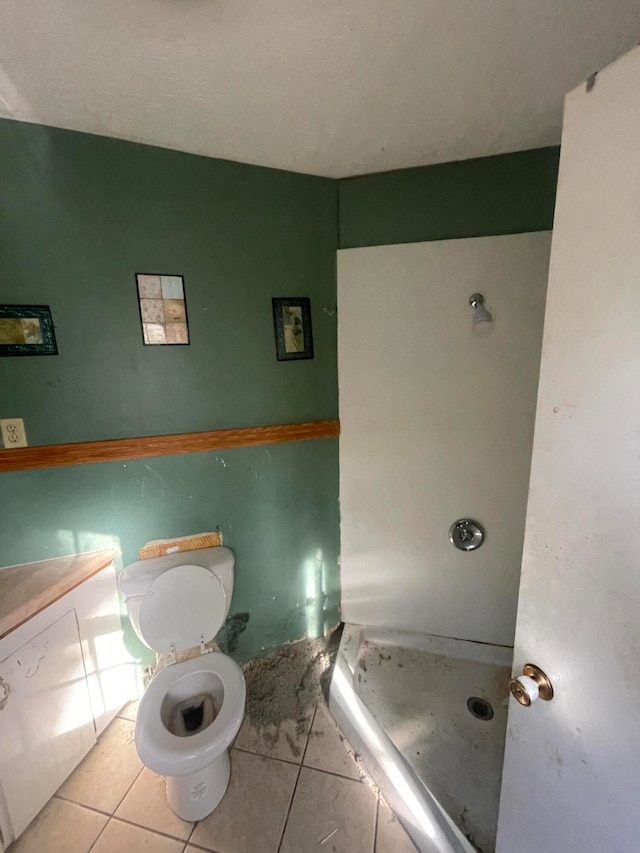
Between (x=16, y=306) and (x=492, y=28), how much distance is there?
5.28ft

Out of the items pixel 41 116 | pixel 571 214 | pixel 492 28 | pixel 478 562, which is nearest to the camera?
pixel 571 214

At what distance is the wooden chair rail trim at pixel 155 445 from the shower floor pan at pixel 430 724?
1080mm

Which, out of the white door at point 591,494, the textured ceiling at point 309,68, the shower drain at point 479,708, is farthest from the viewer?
the shower drain at point 479,708

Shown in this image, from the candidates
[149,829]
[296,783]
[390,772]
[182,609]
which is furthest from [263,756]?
[182,609]

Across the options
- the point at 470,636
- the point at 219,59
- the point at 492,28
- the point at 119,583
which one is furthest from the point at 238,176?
the point at 470,636

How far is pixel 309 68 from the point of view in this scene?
2.99 feet

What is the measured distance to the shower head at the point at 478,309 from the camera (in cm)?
133

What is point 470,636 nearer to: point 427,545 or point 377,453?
point 427,545

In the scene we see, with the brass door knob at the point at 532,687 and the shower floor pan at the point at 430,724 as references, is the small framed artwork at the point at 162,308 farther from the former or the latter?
the shower floor pan at the point at 430,724

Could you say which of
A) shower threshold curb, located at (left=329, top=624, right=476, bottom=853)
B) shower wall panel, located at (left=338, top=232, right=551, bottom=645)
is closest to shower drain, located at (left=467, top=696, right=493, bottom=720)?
shower wall panel, located at (left=338, top=232, right=551, bottom=645)

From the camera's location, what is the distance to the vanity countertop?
1076 mm

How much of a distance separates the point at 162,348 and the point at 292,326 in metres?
0.55

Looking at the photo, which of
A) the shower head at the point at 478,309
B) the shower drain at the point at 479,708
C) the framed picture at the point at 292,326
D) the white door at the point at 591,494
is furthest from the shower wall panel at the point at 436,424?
the white door at the point at 591,494

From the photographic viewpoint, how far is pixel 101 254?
4.08 feet
